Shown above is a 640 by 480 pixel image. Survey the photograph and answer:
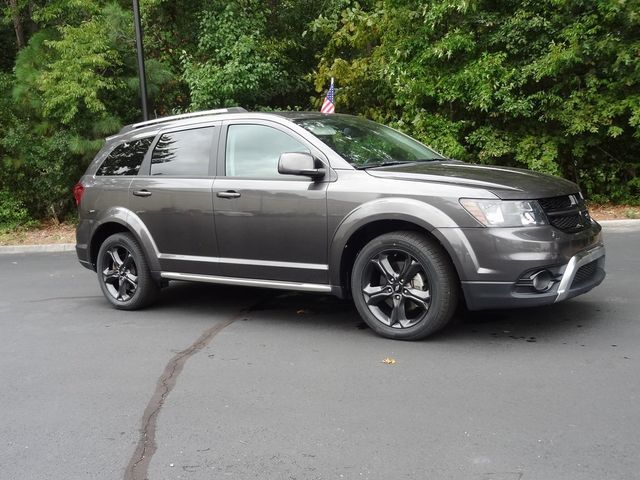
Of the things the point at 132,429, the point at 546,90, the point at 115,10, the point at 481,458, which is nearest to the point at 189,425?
the point at 132,429

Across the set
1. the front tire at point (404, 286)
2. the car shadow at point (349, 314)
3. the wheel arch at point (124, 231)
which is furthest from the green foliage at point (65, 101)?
the front tire at point (404, 286)

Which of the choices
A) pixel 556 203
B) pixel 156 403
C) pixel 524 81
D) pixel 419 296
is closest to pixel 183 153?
pixel 419 296

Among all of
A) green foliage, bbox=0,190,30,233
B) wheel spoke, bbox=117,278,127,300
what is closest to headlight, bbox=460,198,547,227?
wheel spoke, bbox=117,278,127,300

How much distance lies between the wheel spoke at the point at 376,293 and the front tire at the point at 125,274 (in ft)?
7.94

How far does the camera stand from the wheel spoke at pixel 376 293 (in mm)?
5238

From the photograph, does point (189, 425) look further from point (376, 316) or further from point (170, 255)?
point (170, 255)

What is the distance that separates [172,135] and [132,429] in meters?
3.39

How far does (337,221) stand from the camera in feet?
17.5

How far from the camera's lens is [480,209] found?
4.84 metres

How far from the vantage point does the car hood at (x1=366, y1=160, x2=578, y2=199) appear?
489 centimetres

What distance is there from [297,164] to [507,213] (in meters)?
1.61

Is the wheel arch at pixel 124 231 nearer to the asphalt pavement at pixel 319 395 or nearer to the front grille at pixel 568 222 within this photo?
the asphalt pavement at pixel 319 395

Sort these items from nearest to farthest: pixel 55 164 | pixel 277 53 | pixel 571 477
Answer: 1. pixel 571 477
2. pixel 55 164
3. pixel 277 53

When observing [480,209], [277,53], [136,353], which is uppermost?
[277,53]
